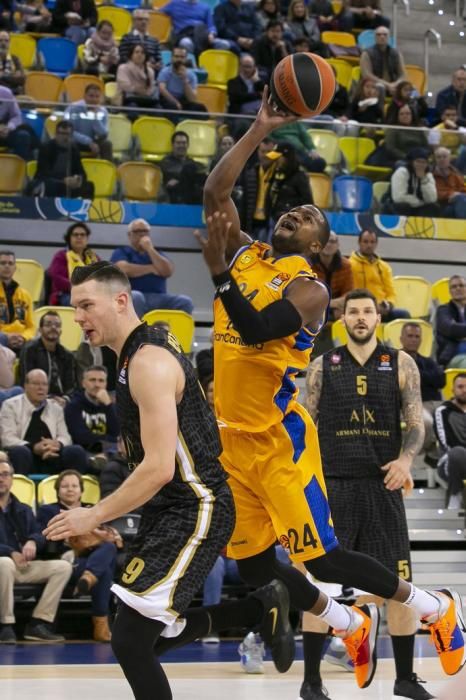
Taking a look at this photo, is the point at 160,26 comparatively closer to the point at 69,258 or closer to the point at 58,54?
the point at 58,54

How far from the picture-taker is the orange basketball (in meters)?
5.61

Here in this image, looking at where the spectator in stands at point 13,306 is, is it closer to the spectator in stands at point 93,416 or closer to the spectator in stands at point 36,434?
the spectator in stands at point 93,416

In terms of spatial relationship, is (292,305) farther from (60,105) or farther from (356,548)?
(60,105)

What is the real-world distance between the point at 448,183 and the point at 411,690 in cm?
862

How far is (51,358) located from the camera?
11000 mm

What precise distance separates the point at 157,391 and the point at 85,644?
5.22m

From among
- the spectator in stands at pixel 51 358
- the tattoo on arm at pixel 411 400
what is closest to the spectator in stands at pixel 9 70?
the spectator in stands at pixel 51 358

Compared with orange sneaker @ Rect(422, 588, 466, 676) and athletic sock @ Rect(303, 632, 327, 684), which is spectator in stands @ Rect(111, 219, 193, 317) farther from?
orange sneaker @ Rect(422, 588, 466, 676)

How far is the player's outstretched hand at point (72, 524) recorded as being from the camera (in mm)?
3938

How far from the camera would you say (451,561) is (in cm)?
1083

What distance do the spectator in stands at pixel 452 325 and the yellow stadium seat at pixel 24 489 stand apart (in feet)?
15.5

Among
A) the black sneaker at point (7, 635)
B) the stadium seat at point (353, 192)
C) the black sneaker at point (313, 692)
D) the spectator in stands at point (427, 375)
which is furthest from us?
the stadium seat at point (353, 192)

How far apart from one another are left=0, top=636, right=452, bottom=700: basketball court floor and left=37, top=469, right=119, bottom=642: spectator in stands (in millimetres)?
326

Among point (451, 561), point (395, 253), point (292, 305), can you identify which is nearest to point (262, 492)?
point (292, 305)
